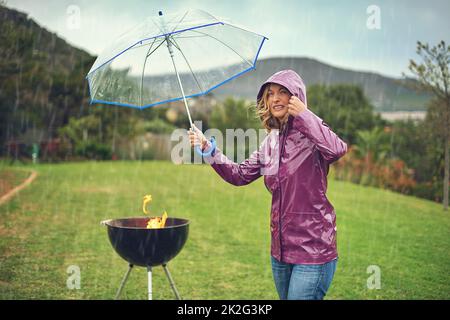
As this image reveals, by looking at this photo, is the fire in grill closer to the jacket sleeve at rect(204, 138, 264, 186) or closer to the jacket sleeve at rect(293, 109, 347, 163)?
the jacket sleeve at rect(204, 138, 264, 186)

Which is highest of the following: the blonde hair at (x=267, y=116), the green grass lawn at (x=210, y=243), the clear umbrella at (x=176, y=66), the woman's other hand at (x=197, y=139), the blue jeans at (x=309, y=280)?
the clear umbrella at (x=176, y=66)

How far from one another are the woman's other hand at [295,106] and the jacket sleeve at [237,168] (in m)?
0.49

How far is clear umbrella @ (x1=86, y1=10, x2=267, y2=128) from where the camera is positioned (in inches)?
154

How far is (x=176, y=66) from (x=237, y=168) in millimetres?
1008

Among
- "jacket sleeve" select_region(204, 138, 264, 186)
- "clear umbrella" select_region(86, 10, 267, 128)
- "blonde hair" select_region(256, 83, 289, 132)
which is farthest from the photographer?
"clear umbrella" select_region(86, 10, 267, 128)

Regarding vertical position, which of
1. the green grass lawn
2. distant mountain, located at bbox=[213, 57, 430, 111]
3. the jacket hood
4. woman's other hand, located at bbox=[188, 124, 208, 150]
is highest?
distant mountain, located at bbox=[213, 57, 430, 111]

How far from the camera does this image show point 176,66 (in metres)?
3.80

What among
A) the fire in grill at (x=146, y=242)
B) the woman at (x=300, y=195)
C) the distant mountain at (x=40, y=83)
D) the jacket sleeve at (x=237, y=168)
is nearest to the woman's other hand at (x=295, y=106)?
the woman at (x=300, y=195)

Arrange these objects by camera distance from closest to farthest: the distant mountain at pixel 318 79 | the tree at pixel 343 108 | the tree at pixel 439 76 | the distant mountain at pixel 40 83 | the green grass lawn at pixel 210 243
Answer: the green grass lawn at pixel 210 243 → the tree at pixel 439 76 → the distant mountain at pixel 40 83 → the tree at pixel 343 108 → the distant mountain at pixel 318 79

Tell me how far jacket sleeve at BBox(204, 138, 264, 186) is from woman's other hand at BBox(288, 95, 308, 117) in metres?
0.49

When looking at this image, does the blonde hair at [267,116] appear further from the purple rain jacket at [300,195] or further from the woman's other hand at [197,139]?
the woman's other hand at [197,139]

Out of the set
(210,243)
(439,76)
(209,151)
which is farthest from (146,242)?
(439,76)

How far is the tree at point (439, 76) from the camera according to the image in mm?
8219

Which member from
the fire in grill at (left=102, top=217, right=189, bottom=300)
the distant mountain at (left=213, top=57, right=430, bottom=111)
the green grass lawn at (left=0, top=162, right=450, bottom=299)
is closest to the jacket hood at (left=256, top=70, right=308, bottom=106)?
the fire in grill at (left=102, top=217, right=189, bottom=300)
